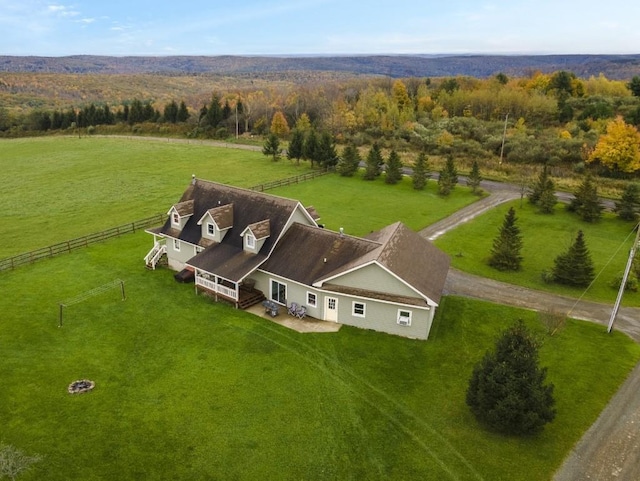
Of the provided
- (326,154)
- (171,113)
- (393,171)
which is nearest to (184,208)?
(393,171)

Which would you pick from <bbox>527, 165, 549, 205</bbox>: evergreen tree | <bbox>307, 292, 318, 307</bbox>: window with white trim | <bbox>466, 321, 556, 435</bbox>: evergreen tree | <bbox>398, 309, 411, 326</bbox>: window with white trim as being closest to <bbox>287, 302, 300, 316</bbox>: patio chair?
<bbox>307, 292, 318, 307</bbox>: window with white trim

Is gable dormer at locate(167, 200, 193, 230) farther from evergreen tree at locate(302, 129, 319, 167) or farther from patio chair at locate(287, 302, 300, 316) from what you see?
evergreen tree at locate(302, 129, 319, 167)

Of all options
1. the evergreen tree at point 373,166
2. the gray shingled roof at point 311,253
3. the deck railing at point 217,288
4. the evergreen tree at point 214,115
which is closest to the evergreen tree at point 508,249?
the gray shingled roof at point 311,253

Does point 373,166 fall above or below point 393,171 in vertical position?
above

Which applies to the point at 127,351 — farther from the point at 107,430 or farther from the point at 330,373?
the point at 330,373

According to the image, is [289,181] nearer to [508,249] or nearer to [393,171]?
[393,171]

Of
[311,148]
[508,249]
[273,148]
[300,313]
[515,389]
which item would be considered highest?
[311,148]

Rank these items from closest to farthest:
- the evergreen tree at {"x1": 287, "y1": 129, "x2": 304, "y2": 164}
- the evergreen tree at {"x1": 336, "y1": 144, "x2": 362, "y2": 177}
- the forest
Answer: the evergreen tree at {"x1": 336, "y1": 144, "x2": 362, "y2": 177} → the evergreen tree at {"x1": 287, "y1": 129, "x2": 304, "y2": 164} → the forest
